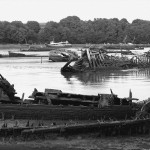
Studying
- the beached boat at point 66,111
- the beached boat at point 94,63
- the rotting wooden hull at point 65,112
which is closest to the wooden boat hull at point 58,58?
the beached boat at point 94,63

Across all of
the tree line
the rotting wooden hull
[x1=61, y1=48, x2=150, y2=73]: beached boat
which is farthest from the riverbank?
the tree line

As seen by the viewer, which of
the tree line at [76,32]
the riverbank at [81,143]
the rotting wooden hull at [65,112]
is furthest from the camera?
the tree line at [76,32]

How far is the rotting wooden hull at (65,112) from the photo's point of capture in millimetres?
15969

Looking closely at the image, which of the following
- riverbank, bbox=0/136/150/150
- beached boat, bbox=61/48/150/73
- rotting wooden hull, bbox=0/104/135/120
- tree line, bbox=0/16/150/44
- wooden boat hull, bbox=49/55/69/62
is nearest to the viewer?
riverbank, bbox=0/136/150/150

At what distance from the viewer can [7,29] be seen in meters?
151

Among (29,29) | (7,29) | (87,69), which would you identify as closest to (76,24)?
(29,29)

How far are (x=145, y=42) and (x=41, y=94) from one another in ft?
535

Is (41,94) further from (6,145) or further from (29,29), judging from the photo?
(29,29)

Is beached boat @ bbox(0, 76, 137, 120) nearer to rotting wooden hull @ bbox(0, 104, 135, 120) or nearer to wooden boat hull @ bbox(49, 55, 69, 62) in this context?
rotting wooden hull @ bbox(0, 104, 135, 120)

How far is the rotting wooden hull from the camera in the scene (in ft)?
52.4

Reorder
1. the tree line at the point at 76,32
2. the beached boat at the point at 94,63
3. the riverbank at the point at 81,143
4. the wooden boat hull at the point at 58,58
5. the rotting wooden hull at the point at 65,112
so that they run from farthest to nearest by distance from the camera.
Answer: the tree line at the point at 76,32
the wooden boat hull at the point at 58,58
the beached boat at the point at 94,63
the rotting wooden hull at the point at 65,112
the riverbank at the point at 81,143

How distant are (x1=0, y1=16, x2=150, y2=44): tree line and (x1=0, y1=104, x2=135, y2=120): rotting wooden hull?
134 meters

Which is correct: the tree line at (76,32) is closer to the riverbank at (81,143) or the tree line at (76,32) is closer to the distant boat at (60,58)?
the distant boat at (60,58)

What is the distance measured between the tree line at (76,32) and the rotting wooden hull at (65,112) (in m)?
134
